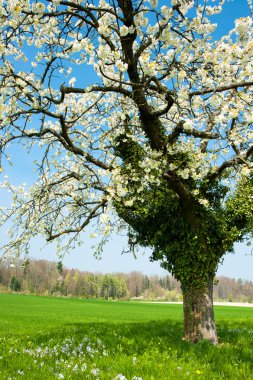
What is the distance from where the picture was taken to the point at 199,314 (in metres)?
12.0

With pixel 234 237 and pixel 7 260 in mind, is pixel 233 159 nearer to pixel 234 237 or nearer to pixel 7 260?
pixel 234 237

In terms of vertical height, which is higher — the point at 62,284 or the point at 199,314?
A: the point at 62,284

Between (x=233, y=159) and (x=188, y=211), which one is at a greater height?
(x=233, y=159)

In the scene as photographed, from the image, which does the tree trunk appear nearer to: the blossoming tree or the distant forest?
the blossoming tree

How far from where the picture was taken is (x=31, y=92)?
28.8ft

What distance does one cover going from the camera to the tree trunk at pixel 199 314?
1180 centimetres

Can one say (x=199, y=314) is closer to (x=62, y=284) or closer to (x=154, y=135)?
(x=154, y=135)

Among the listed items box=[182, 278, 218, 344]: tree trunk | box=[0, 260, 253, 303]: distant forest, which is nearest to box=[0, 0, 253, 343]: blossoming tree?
box=[182, 278, 218, 344]: tree trunk

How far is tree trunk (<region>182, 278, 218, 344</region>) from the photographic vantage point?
11797 millimetres

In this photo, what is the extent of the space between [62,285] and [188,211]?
128m

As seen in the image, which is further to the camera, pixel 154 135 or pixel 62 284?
pixel 62 284

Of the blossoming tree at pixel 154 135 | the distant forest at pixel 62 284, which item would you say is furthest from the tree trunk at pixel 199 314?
the distant forest at pixel 62 284

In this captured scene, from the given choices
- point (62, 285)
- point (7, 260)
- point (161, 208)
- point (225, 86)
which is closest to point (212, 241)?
point (161, 208)

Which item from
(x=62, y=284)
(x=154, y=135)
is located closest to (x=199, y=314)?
(x=154, y=135)
